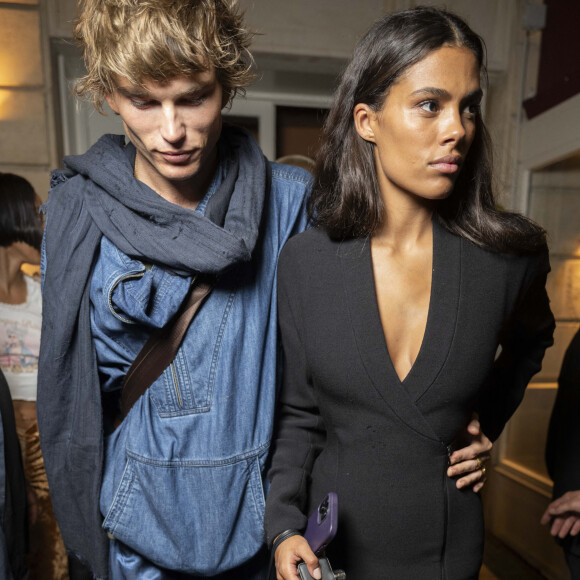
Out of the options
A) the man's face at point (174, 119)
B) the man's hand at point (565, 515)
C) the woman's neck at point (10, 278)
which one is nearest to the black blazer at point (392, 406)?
the man's face at point (174, 119)

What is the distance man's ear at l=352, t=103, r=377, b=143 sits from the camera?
1.02 meters

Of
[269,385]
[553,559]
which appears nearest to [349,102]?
[269,385]

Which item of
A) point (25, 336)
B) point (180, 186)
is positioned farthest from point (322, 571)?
point (25, 336)

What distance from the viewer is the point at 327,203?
3.71 ft

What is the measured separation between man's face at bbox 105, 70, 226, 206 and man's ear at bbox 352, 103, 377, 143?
280 millimetres

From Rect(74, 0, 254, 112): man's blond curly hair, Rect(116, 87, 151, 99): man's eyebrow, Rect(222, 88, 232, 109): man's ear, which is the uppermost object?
Rect(74, 0, 254, 112): man's blond curly hair

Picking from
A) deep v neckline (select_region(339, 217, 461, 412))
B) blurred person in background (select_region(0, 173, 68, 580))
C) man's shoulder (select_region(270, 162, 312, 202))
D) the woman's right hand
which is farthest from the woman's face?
blurred person in background (select_region(0, 173, 68, 580))

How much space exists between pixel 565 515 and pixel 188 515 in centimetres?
107

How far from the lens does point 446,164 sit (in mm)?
942

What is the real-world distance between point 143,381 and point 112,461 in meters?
0.22

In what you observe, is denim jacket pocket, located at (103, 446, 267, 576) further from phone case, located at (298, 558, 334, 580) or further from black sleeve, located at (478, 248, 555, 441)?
black sleeve, located at (478, 248, 555, 441)

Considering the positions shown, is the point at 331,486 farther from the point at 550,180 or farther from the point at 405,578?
the point at 550,180

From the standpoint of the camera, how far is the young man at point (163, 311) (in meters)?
0.99

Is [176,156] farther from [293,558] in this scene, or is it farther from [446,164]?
[293,558]
